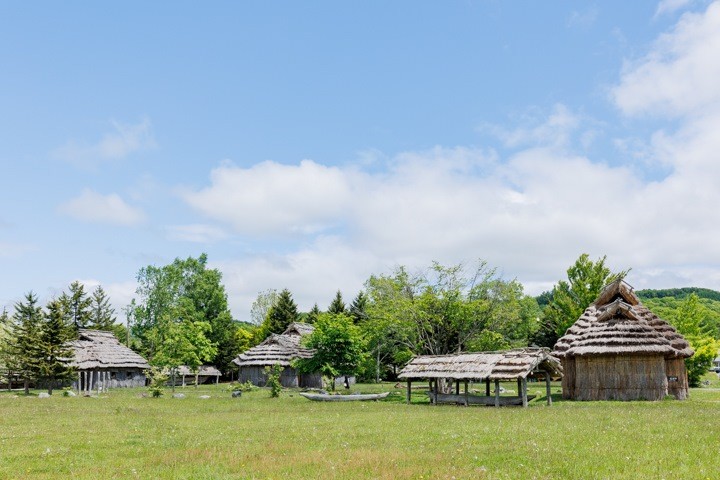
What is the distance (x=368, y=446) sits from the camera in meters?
17.9

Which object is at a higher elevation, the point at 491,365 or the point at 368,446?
the point at 491,365

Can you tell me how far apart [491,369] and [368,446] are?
61.8ft

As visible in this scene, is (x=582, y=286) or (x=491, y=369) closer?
(x=491, y=369)

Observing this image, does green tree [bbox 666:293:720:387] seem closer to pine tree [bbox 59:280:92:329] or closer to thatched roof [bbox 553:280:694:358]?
thatched roof [bbox 553:280:694:358]

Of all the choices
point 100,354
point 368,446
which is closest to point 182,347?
point 100,354

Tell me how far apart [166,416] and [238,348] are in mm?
60640

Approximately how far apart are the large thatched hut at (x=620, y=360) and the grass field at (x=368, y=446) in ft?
41.8

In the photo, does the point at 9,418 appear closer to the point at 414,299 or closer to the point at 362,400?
the point at 362,400

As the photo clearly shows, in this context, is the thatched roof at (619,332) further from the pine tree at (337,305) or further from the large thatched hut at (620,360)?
the pine tree at (337,305)

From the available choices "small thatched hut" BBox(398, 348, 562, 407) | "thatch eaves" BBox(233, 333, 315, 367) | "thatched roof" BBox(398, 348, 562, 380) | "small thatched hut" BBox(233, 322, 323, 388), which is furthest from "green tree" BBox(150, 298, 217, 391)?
"thatched roof" BBox(398, 348, 562, 380)

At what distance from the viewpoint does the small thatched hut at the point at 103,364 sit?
2522 inches

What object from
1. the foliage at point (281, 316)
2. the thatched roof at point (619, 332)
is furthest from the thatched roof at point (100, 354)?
the thatched roof at point (619, 332)

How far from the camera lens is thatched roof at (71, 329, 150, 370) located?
6425 centimetres

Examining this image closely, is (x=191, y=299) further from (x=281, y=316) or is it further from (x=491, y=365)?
(x=491, y=365)
